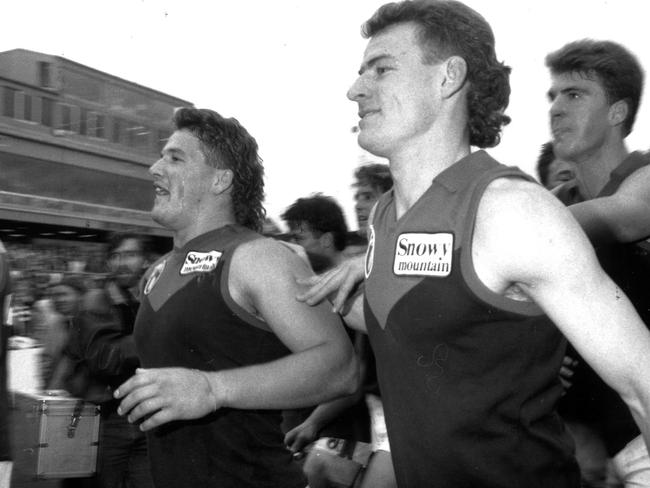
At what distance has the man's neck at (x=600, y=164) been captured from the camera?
2.57 metres

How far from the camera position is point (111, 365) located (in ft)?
12.5

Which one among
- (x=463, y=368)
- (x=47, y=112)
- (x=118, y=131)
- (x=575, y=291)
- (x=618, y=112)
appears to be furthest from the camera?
(x=118, y=131)

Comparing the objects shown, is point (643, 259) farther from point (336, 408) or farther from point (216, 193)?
point (336, 408)

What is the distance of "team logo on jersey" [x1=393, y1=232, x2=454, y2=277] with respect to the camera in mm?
1549

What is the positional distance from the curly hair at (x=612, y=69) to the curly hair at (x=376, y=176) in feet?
5.23

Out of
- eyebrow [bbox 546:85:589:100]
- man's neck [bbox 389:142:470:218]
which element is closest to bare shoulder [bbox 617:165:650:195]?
eyebrow [bbox 546:85:589:100]

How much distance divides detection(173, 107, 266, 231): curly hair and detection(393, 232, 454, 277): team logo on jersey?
4.62ft

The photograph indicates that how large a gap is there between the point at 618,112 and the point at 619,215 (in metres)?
0.62

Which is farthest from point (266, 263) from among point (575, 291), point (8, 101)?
point (8, 101)

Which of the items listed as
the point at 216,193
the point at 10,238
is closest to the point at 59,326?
the point at 216,193

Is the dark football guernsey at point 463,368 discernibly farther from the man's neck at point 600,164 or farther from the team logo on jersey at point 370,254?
the man's neck at point 600,164

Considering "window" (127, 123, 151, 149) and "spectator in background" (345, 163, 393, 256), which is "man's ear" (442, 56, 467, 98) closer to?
"spectator in background" (345, 163, 393, 256)

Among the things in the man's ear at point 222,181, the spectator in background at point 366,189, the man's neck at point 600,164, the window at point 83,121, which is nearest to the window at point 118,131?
the window at point 83,121

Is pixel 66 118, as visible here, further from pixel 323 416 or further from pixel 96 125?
pixel 323 416
